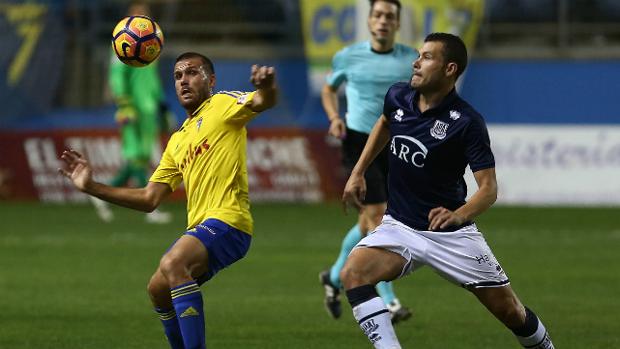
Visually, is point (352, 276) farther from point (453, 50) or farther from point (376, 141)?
point (453, 50)

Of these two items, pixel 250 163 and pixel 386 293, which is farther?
pixel 250 163

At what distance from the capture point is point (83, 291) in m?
12.3

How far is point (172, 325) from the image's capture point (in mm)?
8078

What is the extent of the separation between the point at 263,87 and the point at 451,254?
1404 millimetres

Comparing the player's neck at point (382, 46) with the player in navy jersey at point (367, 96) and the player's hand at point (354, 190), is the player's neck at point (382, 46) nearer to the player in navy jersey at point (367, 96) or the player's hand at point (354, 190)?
the player in navy jersey at point (367, 96)

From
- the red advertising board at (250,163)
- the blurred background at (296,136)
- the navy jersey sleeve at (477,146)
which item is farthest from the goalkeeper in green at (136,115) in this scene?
the navy jersey sleeve at (477,146)

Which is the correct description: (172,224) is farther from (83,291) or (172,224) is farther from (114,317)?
(114,317)

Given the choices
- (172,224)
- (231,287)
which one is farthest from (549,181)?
(231,287)

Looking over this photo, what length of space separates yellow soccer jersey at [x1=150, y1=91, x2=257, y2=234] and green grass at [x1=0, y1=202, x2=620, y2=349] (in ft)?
5.29

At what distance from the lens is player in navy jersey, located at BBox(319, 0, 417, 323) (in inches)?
435

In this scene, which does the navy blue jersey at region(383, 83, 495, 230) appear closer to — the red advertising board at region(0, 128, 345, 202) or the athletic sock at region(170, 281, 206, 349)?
the athletic sock at region(170, 281, 206, 349)

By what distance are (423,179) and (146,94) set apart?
39.3 feet

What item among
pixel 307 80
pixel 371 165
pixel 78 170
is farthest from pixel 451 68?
pixel 307 80

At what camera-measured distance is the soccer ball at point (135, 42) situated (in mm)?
8805
